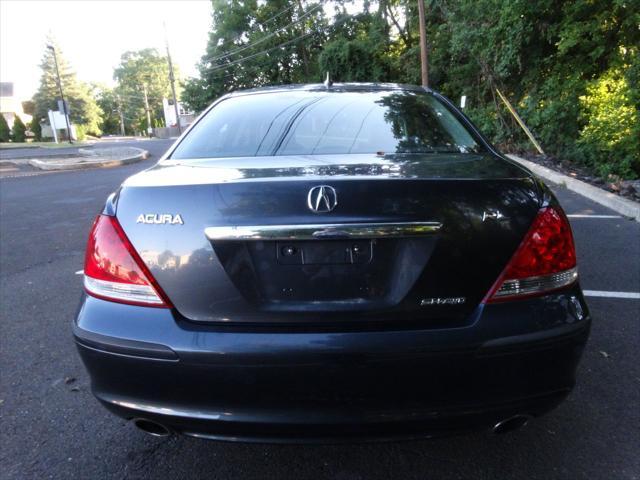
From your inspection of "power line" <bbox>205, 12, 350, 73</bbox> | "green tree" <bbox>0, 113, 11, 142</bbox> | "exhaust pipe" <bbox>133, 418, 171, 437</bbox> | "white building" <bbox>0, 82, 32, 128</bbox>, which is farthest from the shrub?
"white building" <bbox>0, 82, 32, 128</bbox>

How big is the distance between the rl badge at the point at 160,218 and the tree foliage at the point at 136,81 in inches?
3989

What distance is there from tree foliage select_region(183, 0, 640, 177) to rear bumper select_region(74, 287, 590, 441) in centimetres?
860

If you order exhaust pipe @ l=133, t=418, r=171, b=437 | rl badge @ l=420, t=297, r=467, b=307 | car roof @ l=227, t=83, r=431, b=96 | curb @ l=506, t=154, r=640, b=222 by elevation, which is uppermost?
car roof @ l=227, t=83, r=431, b=96

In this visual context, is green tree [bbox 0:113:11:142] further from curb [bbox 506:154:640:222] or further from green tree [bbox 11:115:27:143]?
curb [bbox 506:154:640:222]

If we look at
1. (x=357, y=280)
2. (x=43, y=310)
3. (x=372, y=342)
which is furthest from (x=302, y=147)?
(x=43, y=310)

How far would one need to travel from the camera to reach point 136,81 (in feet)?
313

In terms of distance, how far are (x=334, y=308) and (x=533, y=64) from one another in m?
14.8

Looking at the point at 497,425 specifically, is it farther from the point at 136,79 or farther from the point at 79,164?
the point at 136,79

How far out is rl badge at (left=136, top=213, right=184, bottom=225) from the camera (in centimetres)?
173

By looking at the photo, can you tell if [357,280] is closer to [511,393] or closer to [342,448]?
[511,393]

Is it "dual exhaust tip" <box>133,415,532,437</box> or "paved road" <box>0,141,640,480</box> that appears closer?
"dual exhaust tip" <box>133,415,532,437</box>

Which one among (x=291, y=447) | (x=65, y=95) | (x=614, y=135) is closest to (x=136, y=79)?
(x=65, y=95)

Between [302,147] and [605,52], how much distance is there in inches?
460

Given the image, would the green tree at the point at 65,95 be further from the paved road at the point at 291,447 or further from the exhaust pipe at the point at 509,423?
the exhaust pipe at the point at 509,423
